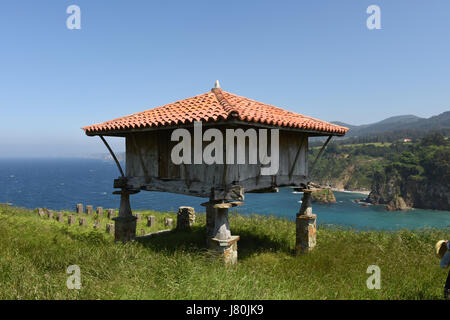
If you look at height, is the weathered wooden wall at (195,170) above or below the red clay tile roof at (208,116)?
below

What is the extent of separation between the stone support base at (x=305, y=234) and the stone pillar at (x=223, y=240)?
2.83 metres

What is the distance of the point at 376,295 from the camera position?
17.9ft

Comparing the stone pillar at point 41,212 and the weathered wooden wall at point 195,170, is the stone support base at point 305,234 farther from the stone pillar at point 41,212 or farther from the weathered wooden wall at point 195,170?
the stone pillar at point 41,212

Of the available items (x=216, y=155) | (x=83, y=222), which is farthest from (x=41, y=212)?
(x=216, y=155)

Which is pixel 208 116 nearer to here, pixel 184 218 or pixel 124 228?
pixel 124 228

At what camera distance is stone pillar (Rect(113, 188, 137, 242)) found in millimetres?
8648

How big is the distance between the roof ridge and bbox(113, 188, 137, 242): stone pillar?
3.90 meters

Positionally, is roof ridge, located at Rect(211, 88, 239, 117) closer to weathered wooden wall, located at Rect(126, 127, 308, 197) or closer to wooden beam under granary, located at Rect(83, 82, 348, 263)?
wooden beam under granary, located at Rect(83, 82, 348, 263)

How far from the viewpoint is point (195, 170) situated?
7.03 meters

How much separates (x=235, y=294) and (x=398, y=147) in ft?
530

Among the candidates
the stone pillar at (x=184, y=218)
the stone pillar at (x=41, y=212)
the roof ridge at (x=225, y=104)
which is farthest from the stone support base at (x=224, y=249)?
the stone pillar at (x=41, y=212)

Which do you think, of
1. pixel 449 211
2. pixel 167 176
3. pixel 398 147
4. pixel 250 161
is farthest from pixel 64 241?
pixel 398 147

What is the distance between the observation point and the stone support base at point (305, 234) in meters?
8.59

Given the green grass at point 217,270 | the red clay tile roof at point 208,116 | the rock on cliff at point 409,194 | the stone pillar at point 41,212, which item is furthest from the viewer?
the rock on cliff at point 409,194
